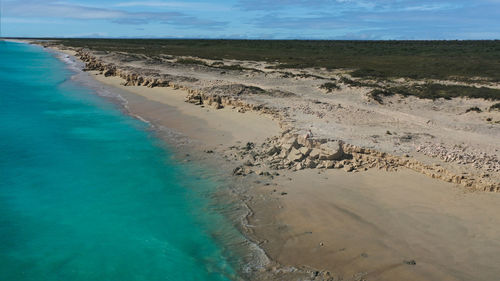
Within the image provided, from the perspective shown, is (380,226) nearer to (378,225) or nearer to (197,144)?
(378,225)

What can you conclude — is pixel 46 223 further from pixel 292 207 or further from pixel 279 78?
pixel 279 78

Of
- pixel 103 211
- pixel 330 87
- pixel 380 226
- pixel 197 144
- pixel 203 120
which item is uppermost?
→ pixel 330 87

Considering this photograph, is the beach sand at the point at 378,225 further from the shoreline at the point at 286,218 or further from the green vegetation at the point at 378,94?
the green vegetation at the point at 378,94

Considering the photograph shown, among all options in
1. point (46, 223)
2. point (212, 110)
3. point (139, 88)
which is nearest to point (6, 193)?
point (46, 223)

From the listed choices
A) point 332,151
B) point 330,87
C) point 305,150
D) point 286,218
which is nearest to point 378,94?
point 330,87

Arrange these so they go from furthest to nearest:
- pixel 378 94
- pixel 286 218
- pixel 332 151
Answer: pixel 378 94 → pixel 332 151 → pixel 286 218
